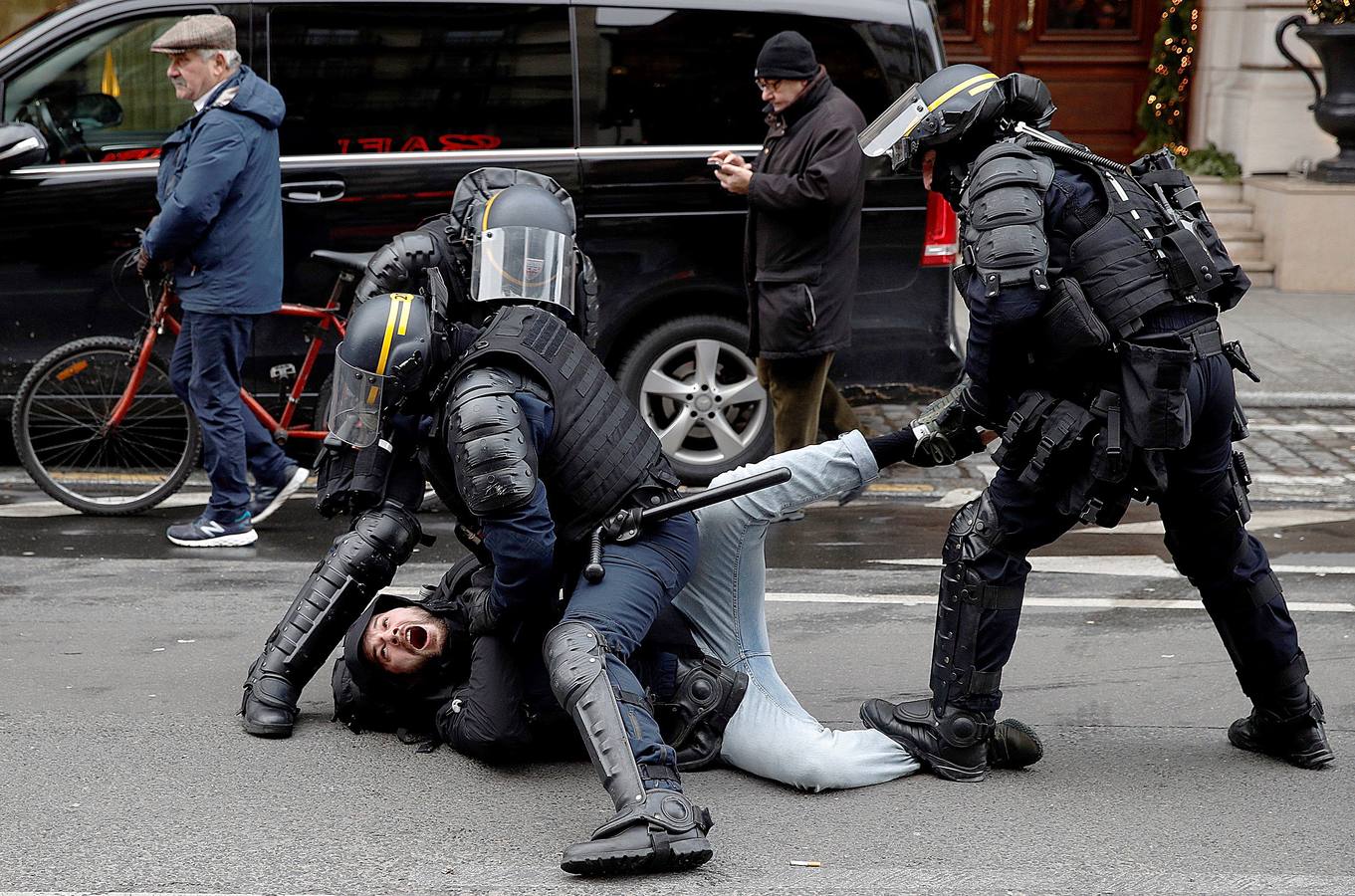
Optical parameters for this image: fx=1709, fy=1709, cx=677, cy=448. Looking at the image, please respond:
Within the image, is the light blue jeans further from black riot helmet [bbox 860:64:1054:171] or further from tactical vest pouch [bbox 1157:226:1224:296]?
tactical vest pouch [bbox 1157:226:1224:296]

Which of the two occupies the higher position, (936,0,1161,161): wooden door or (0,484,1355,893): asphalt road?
(936,0,1161,161): wooden door

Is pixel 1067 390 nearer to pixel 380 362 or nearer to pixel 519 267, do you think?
pixel 519 267

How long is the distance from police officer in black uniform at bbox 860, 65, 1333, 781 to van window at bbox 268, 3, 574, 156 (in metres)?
3.44

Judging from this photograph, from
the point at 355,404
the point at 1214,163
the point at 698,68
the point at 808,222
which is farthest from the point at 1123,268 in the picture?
the point at 1214,163

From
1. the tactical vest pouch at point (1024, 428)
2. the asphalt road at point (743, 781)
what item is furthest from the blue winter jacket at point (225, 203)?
the tactical vest pouch at point (1024, 428)

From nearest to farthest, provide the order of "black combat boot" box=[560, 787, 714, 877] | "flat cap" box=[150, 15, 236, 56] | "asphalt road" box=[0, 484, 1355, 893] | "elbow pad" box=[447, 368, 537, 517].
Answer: "black combat boot" box=[560, 787, 714, 877]
"asphalt road" box=[0, 484, 1355, 893]
"elbow pad" box=[447, 368, 537, 517]
"flat cap" box=[150, 15, 236, 56]

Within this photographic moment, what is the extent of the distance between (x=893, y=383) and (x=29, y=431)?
3726mm

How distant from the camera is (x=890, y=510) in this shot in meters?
7.27

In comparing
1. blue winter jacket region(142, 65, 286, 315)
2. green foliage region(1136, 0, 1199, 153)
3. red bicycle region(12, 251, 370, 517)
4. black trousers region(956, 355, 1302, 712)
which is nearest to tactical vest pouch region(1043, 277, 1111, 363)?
black trousers region(956, 355, 1302, 712)

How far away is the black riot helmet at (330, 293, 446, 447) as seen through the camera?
4133 millimetres

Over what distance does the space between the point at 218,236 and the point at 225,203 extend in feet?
0.42

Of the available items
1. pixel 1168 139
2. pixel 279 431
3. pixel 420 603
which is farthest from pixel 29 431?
pixel 1168 139

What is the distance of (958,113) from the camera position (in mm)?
4098

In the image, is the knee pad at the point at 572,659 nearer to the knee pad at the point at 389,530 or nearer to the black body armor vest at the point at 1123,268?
the knee pad at the point at 389,530
